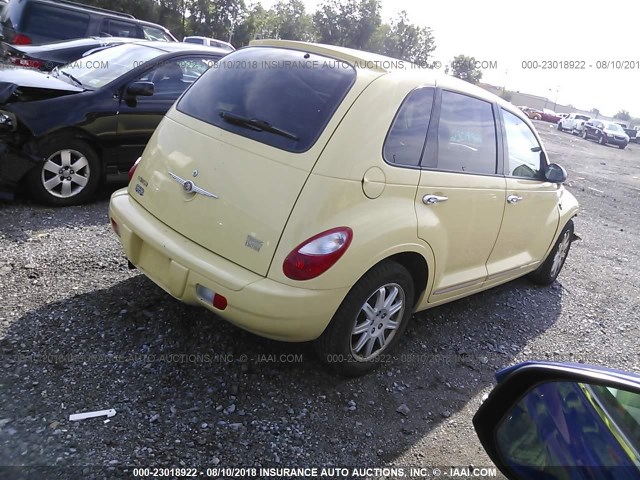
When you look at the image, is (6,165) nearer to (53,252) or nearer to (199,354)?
(53,252)

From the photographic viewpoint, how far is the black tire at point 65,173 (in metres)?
4.99

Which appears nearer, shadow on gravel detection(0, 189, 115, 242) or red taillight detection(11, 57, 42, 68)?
shadow on gravel detection(0, 189, 115, 242)

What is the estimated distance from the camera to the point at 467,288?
387cm

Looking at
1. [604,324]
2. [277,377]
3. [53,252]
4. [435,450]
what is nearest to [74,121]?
[53,252]

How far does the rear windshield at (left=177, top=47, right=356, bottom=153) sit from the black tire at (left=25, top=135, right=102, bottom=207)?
7.24 feet

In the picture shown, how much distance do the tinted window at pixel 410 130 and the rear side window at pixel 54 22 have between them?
33.0 ft

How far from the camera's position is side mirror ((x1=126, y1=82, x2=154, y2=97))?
17.8 feet

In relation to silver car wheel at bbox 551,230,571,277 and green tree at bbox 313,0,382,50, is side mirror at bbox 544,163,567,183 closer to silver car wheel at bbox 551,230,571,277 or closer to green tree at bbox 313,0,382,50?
silver car wheel at bbox 551,230,571,277

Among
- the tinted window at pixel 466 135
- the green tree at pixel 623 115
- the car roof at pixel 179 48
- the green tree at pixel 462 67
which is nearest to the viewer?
the tinted window at pixel 466 135

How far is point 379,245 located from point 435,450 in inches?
46.1

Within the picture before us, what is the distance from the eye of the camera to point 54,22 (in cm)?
1064

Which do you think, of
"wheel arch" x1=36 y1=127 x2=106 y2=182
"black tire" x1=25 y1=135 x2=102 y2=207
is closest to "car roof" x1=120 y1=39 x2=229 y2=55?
"wheel arch" x1=36 y1=127 x2=106 y2=182

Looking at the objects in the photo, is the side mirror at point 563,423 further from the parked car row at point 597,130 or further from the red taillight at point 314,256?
the parked car row at point 597,130

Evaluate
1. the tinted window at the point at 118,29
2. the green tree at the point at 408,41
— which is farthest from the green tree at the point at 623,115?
the tinted window at the point at 118,29
